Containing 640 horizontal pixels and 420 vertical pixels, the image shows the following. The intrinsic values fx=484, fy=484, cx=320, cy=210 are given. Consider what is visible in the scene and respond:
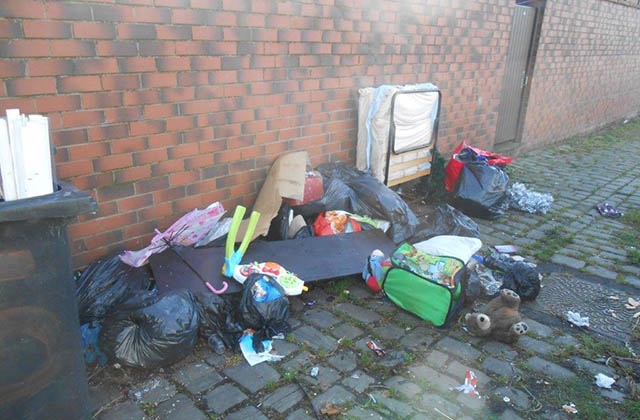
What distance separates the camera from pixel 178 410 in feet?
8.10

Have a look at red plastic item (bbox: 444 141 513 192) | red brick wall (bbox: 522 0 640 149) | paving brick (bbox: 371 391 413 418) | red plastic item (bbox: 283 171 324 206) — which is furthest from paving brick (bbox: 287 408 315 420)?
red brick wall (bbox: 522 0 640 149)

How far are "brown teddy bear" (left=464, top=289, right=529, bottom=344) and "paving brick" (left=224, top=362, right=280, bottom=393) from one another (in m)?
1.32

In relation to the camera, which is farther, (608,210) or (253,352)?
(608,210)

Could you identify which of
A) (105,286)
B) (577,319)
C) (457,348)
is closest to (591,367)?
(577,319)

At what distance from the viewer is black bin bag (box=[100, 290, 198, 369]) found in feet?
8.74

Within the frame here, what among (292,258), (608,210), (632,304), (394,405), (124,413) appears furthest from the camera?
(608,210)

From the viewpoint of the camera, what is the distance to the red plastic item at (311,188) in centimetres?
422

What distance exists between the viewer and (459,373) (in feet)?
9.27

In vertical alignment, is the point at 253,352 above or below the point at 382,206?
below

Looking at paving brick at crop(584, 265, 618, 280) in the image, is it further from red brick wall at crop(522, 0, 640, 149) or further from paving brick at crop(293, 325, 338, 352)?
red brick wall at crop(522, 0, 640, 149)

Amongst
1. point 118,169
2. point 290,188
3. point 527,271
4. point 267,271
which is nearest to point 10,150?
point 118,169

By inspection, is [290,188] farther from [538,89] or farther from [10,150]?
[538,89]

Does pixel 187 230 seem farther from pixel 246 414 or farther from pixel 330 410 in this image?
pixel 330 410

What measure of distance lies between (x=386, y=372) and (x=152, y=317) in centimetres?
137
